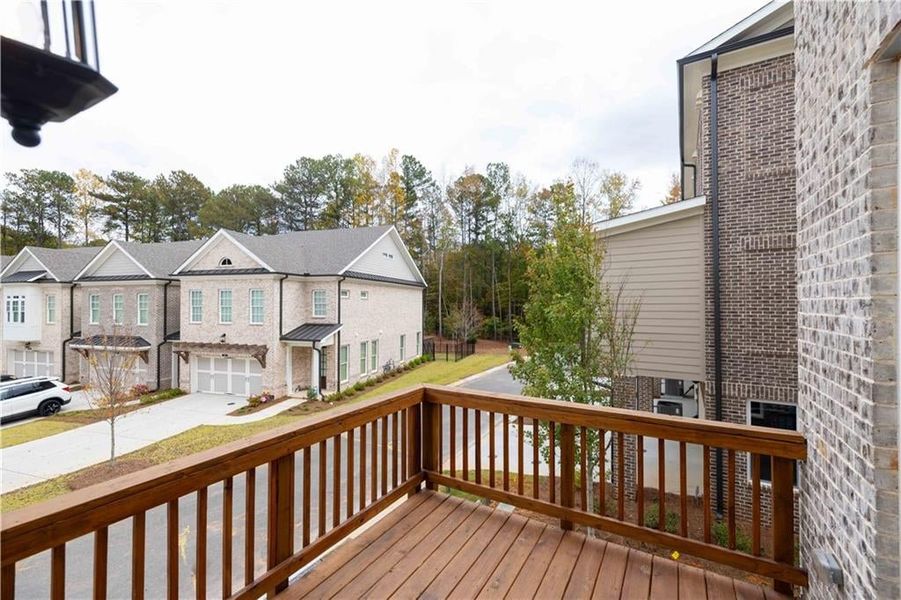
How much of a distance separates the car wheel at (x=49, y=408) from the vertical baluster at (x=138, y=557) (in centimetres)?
1253

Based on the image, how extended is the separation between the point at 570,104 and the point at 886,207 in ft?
40.2

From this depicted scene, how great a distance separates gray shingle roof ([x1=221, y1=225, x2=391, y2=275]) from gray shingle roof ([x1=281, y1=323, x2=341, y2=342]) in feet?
5.63

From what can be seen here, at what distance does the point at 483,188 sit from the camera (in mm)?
26047

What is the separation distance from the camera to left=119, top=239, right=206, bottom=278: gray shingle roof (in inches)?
563

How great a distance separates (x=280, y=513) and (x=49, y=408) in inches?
491

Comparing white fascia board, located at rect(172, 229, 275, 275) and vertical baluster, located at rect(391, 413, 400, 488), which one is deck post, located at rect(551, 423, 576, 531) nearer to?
vertical baluster, located at rect(391, 413, 400, 488)

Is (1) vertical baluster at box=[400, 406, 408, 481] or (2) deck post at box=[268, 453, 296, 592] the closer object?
(2) deck post at box=[268, 453, 296, 592]

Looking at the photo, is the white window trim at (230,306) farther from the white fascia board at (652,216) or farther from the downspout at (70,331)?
the white fascia board at (652,216)

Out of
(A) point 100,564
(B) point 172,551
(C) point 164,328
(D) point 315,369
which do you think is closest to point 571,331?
(B) point 172,551

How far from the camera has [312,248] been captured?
1563 centimetres

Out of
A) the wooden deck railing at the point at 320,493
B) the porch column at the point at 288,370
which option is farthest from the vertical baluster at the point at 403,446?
the porch column at the point at 288,370

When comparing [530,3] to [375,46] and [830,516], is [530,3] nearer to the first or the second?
[375,46]

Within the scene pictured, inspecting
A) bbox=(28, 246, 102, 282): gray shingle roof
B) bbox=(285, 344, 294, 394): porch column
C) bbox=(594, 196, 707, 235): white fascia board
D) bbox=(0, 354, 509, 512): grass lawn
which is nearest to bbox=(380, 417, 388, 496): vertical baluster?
bbox=(0, 354, 509, 512): grass lawn

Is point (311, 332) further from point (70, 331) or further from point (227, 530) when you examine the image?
point (227, 530)
